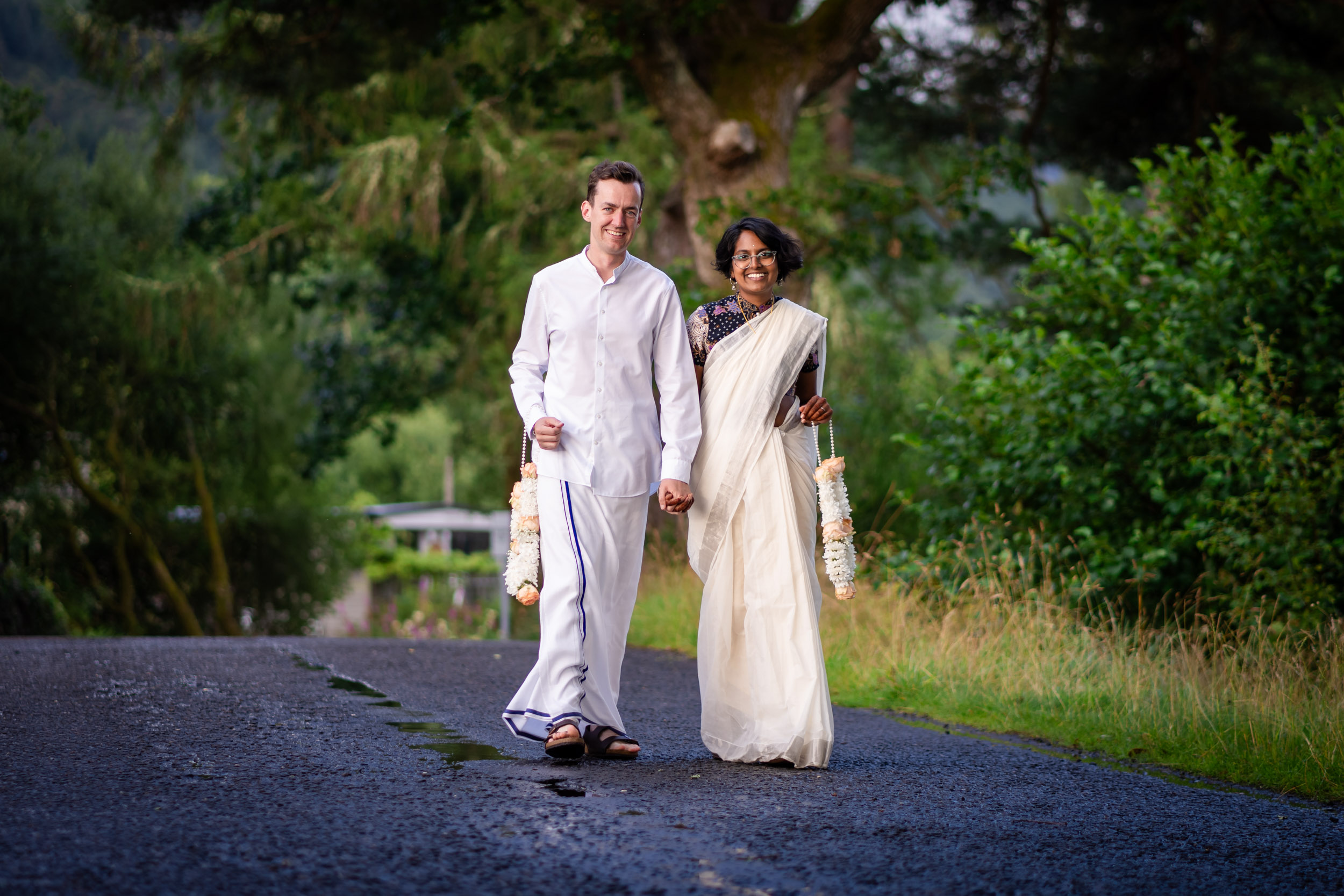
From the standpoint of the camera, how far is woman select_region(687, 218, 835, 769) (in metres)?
4.98

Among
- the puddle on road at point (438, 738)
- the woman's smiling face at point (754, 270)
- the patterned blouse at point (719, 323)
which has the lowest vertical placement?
the puddle on road at point (438, 738)

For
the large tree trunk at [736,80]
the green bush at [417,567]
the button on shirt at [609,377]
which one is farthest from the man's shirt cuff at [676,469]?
the green bush at [417,567]

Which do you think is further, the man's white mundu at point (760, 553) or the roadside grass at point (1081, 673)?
the roadside grass at point (1081, 673)

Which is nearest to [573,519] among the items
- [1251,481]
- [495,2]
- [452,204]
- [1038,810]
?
[1038,810]

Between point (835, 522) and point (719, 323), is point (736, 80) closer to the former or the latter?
point (719, 323)

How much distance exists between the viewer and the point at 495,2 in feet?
45.2

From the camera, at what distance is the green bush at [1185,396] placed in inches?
324

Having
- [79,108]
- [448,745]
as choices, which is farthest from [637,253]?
[79,108]

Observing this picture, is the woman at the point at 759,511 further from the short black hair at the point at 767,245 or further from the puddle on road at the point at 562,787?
the puddle on road at the point at 562,787

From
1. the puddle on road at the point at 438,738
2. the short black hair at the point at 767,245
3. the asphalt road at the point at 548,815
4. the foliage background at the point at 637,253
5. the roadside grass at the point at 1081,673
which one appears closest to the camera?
the asphalt road at the point at 548,815

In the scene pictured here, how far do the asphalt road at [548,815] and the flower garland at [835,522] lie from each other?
0.76 meters

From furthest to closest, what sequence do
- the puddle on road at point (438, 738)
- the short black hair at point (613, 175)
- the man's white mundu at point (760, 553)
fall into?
1. the short black hair at point (613, 175)
2. the man's white mundu at point (760, 553)
3. the puddle on road at point (438, 738)

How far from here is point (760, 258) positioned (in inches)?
206

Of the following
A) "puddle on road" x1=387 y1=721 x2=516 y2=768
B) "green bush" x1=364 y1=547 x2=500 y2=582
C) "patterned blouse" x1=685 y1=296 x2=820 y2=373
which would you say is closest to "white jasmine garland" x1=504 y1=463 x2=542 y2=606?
"puddle on road" x1=387 y1=721 x2=516 y2=768
